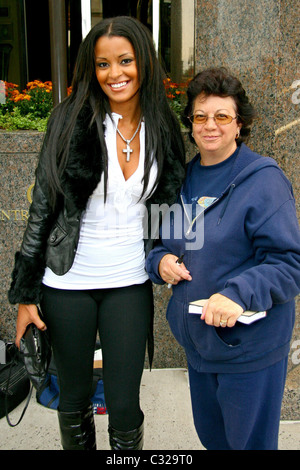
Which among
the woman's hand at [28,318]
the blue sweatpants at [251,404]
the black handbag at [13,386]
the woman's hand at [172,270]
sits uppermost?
the woman's hand at [172,270]

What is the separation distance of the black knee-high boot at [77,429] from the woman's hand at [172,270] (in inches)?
30.8

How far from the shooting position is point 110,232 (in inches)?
73.5

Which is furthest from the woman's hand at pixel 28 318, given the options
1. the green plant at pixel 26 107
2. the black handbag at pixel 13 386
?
the green plant at pixel 26 107

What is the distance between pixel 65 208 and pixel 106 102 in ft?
1.65

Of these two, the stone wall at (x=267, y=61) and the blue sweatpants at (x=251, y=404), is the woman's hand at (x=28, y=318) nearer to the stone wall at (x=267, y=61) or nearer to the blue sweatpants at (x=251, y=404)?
the blue sweatpants at (x=251, y=404)

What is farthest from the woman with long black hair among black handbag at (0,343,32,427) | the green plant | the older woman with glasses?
the green plant

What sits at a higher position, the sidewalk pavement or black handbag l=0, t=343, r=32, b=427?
black handbag l=0, t=343, r=32, b=427

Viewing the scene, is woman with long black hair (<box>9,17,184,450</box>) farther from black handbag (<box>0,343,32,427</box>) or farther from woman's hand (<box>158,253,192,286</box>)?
black handbag (<box>0,343,32,427</box>)

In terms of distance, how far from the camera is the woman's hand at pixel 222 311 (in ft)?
4.90

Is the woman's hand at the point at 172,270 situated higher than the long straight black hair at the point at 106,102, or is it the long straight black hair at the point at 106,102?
the long straight black hair at the point at 106,102

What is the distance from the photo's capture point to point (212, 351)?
1669mm

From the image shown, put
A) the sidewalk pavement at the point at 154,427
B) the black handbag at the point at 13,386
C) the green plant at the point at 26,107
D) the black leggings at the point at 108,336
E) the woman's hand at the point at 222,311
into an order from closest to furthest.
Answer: the woman's hand at the point at 222,311 < the black leggings at the point at 108,336 < the sidewalk pavement at the point at 154,427 < the black handbag at the point at 13,386 < the green plant at the point at 26,107

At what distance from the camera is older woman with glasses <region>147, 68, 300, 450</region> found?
1.53 meters
